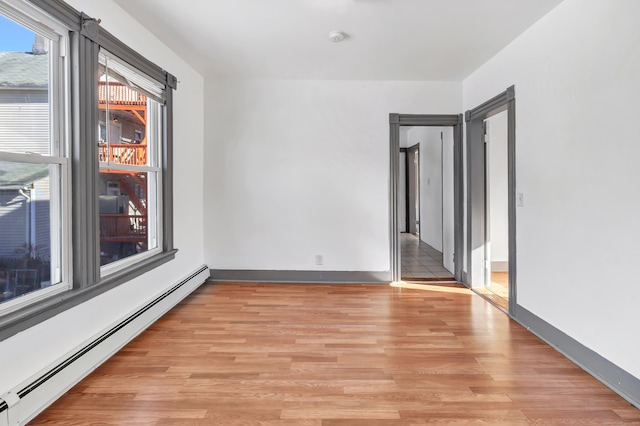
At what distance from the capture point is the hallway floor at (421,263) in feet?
15.4

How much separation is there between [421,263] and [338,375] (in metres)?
3.68

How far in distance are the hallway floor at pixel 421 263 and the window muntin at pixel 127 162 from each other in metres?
3.14

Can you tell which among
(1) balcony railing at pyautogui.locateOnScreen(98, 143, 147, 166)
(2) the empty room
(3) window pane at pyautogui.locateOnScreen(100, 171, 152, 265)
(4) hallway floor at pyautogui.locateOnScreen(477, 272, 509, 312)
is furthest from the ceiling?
(4) hallway floor at pyautogui.locateOnScreen(477, 272, 509, 312)

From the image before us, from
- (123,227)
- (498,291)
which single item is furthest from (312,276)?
(123,227)


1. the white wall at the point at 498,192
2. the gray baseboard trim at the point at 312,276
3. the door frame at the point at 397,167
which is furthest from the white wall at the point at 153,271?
the white wall at the point at 498,192

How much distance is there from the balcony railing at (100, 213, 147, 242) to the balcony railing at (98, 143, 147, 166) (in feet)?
1.39

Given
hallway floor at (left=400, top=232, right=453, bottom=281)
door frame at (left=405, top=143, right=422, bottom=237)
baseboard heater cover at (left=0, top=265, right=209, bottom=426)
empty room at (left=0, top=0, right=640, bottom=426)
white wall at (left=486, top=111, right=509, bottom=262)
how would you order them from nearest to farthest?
baseboard heater cover at (left=0, top=265, right=209, bottom=426) < empty room at (left=0, top=0, right=640, bottom=426) < hallway floor at (left=400, top=232, right=453, bottom=281) < white wall at (left=486, top=111, right=509, bottom=262) < door frame at (left=405, top=143, right=422, bottom=237)

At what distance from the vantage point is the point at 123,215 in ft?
9.55

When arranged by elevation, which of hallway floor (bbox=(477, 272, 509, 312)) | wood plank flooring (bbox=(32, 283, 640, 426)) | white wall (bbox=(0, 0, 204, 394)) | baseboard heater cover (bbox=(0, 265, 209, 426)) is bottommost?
wood plank flooring (bbox=(32, 283, 640, 426))

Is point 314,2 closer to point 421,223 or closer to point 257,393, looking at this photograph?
point 257,393

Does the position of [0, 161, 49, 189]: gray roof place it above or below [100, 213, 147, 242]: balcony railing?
above

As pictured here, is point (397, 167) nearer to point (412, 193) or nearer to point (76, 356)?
point (76, 356)

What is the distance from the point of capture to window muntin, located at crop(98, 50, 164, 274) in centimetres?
255

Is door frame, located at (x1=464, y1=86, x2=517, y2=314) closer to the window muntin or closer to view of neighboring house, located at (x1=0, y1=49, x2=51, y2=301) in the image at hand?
the window muntin
